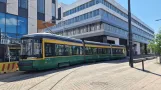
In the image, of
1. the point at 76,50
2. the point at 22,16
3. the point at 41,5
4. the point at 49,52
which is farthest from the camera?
the point at 41,5

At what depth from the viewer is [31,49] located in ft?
50.6

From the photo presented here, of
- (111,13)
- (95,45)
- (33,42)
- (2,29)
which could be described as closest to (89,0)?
(111,13)

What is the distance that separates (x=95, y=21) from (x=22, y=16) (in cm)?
2767

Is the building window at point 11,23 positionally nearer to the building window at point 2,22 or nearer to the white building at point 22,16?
the white building at point 22,16

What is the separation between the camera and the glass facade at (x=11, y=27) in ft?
84.9

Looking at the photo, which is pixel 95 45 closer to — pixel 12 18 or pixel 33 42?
pixel 12 18

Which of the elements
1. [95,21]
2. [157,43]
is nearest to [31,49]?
[157,43]

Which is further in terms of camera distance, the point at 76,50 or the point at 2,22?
the point at 2,22

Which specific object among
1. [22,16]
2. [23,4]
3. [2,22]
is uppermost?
[23,4]

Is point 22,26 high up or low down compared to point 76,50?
up

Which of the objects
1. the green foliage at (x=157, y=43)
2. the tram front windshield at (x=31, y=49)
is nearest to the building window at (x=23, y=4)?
the tram front windshield at (x=31, y=49)

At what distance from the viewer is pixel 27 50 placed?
1550cm

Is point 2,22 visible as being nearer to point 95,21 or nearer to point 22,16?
point 22,16

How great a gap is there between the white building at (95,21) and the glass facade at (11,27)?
2035 centimetres
